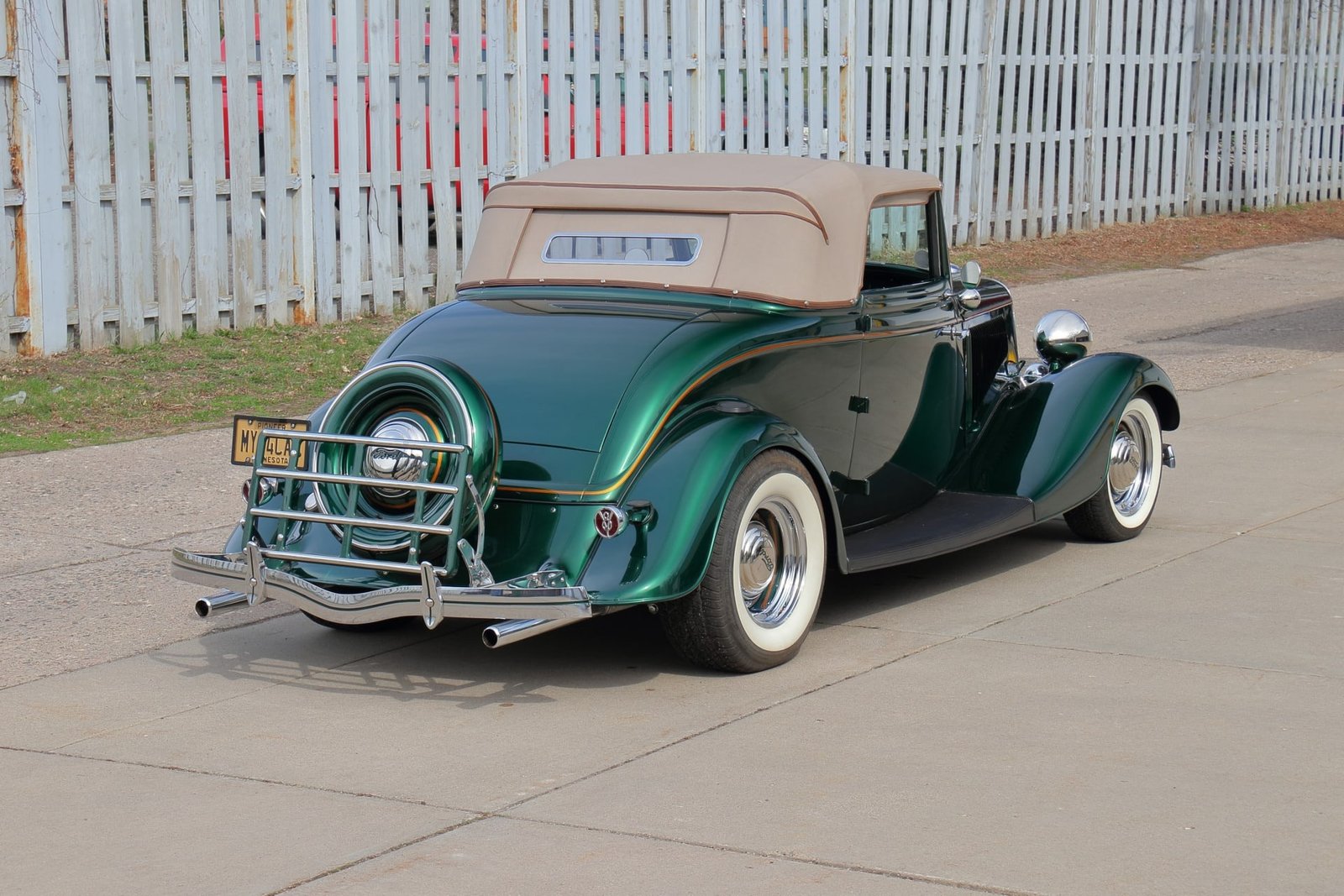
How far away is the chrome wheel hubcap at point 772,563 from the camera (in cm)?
571

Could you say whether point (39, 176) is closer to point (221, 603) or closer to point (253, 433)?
point (253, 433)

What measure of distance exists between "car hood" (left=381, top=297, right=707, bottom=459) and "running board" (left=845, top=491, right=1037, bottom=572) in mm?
1021

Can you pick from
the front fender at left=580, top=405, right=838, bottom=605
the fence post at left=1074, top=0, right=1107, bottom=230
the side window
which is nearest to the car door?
the side window

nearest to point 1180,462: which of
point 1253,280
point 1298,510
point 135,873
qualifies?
point 1298,510

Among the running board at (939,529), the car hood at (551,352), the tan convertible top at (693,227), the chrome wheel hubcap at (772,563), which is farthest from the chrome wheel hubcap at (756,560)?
the tan convertible top at (693,227)

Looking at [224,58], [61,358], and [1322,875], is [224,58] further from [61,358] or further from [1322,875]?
[1322,875]

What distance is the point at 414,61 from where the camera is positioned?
13.2 meters

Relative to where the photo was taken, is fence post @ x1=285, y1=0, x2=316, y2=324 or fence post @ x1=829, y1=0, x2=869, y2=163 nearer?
fence post @ x1=285, y1=0, x2=316, y2=324

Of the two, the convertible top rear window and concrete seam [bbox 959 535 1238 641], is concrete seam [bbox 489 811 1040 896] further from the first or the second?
the convertible top rear window

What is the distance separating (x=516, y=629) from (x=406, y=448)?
0.66m

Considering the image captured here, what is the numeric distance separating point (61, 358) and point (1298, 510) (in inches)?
292

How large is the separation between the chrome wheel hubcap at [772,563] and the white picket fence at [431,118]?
6.87m

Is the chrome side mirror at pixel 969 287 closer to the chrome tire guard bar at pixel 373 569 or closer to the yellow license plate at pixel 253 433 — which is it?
the chrome tire guard bar at pixel 373 569

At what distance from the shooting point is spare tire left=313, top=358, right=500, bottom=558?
5.41 m
